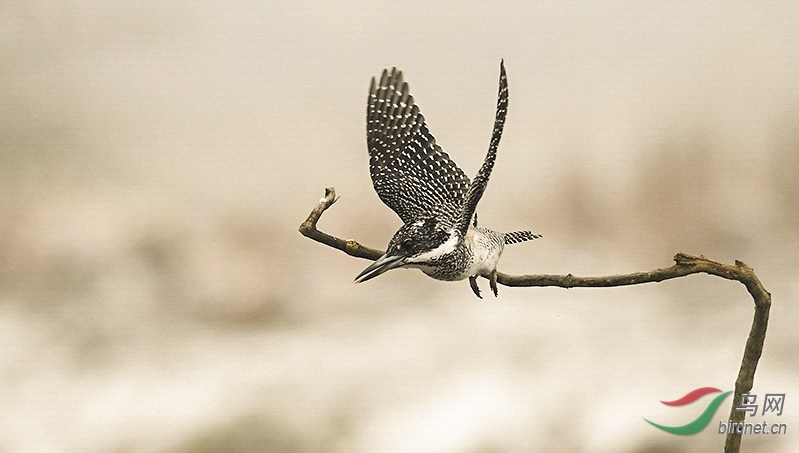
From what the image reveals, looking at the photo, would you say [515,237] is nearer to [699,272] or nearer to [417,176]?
[417,176]

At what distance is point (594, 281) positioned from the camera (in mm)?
1441

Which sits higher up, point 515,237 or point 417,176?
point 417,176

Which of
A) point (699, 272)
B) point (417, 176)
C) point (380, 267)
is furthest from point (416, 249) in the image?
point (699, 272)

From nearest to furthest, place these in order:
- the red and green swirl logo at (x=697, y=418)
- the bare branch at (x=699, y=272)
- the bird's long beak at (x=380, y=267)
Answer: the bird's long beak at (x=380, y=267), the bare branch at (x=699, y=272), the red and green swirl logo at (x=697, y=418)

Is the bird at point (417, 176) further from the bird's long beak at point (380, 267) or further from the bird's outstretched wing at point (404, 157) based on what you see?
the bird's long beak at point (380, 267)

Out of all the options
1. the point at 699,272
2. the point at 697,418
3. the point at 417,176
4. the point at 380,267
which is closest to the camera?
the point at 380,267

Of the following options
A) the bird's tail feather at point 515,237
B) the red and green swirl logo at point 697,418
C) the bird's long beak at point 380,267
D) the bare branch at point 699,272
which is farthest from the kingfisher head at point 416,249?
the red and green swirl logo at point 697,418

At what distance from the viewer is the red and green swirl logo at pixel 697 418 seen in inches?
88.7

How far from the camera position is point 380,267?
1221 mm

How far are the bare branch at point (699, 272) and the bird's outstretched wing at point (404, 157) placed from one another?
16cm

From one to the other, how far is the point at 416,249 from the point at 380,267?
0.08 metres

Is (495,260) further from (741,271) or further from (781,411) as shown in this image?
(781,411)

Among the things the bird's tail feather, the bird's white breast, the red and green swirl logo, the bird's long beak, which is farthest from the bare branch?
the red and green swirl logo

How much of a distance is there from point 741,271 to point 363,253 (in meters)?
0.74
